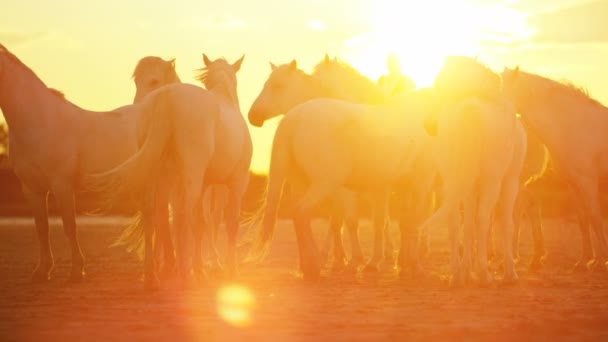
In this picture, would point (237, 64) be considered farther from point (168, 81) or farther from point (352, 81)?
point (352, 81)

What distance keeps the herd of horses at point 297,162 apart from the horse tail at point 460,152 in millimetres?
12

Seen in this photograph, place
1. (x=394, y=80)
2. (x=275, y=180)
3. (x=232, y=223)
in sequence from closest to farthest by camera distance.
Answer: (x=275, y=180)
(x=232, y=223)
(x=394, y=80)

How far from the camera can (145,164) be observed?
33.6 feet

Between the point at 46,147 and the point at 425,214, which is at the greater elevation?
the point at 46,147

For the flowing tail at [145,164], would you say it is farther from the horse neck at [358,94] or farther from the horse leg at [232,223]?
the horse neck at [358,94]

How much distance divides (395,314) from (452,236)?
262cm

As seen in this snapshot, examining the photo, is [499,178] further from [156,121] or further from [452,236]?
[156,121]

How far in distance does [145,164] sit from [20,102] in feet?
7.29

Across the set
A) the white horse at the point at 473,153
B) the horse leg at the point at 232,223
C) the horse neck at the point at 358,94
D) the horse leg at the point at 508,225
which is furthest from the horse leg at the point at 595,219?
the horse leg at the point at 232,223

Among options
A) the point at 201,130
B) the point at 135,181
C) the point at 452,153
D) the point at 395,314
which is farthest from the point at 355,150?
the point at 395,314

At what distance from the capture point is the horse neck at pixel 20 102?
11.5 metres

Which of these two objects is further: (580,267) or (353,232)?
(580,267)

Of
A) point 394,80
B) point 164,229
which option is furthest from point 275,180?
point 394,80

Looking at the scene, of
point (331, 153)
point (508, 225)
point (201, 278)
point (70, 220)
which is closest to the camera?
point (508, 225)
